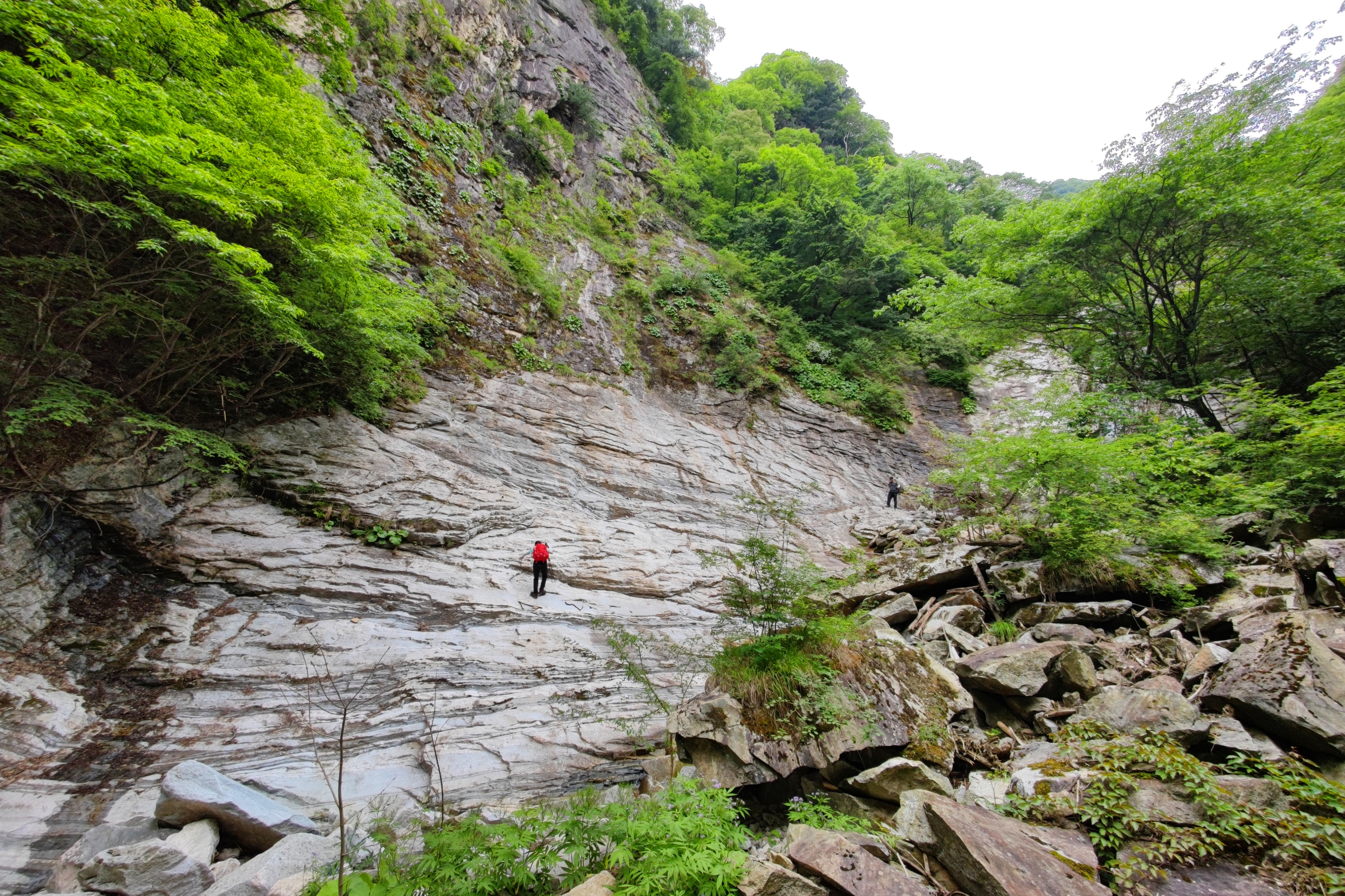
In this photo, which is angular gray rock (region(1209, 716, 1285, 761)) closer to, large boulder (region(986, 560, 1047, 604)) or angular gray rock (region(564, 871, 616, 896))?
large boulder (region(986, 560, 1047, 604))

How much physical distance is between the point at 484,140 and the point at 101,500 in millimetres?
14601

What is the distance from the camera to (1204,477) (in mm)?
8055

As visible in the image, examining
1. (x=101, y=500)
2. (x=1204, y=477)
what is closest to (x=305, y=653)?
(x=101, y=500)

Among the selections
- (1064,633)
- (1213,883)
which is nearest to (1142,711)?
(1213,883)

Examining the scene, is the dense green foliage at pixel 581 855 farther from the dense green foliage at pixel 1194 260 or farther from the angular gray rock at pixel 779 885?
the dense green foliage at pixel 1194 260

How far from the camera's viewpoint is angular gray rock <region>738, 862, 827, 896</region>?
2.30 meters

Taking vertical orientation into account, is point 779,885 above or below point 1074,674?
below

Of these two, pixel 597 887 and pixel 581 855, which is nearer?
pixel 597 887

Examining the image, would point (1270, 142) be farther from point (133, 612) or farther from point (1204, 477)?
point (133, 612)

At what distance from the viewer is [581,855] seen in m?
2.44

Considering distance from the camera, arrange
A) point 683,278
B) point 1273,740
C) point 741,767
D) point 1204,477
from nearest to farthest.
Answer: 1. point 1273,740
2. point 741,767
3. point 1204,477
4. point 683,278

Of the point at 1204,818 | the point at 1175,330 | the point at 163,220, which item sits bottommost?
the point at 1204,818

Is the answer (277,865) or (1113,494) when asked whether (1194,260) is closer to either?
(1113,494)

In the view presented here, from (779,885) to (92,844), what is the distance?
4316mm
